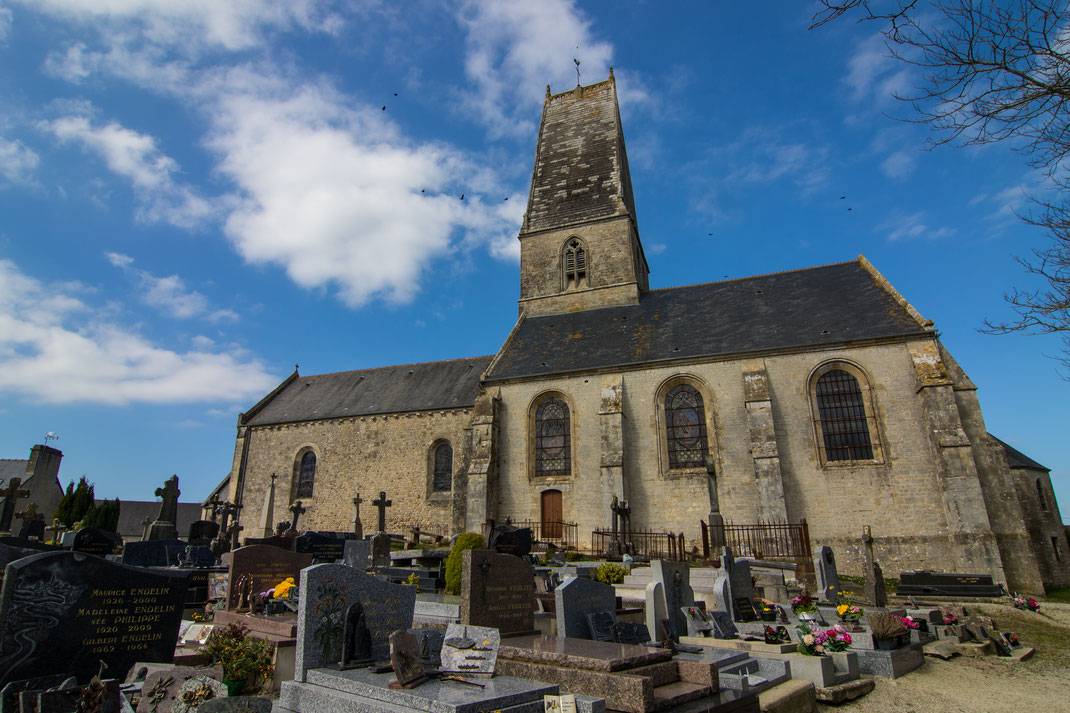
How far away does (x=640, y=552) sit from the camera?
16797 millimetres

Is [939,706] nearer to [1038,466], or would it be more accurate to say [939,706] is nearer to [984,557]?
[984,557]

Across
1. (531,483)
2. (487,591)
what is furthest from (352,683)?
(531,483)

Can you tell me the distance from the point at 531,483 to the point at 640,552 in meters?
4.31

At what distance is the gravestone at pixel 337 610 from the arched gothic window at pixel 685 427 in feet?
46.9

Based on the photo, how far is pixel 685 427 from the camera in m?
18.3

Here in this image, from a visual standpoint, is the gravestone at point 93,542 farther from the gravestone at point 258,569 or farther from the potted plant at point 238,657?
the potted plant at point 238,657

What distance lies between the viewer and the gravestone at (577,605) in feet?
19.2

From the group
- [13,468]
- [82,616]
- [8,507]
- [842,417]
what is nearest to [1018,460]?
[842,417]

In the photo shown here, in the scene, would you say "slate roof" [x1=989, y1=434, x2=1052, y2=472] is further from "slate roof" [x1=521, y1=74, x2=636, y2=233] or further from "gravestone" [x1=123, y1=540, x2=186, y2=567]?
"gravestone" [x1=123, y1=540, x2=186, y2=567]

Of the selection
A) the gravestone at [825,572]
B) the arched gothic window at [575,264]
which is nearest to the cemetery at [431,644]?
the gravestone at [825,572]

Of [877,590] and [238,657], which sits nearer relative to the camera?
[238,657]

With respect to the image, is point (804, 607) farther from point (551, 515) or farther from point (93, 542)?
point (93, 542)

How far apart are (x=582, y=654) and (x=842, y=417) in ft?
49.2

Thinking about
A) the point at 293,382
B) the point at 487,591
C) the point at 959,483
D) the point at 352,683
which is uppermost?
the point at 293,382
